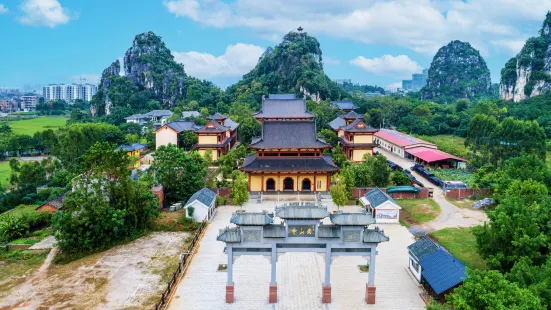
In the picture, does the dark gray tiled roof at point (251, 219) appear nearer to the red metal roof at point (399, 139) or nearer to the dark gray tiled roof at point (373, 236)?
the dark gray tiled roof at point (373, 236)

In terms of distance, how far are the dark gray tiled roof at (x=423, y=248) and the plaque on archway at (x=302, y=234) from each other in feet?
10.6

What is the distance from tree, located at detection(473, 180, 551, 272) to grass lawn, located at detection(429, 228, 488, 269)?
1638 millimetres

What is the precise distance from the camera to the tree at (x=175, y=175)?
88.8 feet

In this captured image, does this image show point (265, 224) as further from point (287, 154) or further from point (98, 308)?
point (287, 154)

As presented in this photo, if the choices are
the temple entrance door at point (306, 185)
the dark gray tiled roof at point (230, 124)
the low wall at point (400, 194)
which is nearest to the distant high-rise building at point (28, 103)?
the dark gray tiled roof at point (230, 124)

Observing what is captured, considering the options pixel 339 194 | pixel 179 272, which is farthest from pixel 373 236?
pixel 339 194

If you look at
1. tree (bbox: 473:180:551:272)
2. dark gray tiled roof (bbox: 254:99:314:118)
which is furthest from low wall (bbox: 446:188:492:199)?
dark gray tiled roof (bbox: 254:99:314:118)

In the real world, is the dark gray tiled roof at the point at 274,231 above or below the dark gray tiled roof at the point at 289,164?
below

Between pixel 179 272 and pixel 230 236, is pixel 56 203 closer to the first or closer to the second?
pixel 179 272

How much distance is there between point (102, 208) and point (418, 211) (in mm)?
18169

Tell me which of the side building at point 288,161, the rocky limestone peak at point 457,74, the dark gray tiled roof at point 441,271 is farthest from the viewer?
the rocky limestone peak at point 457,74

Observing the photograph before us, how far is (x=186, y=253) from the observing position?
19062 millimetres

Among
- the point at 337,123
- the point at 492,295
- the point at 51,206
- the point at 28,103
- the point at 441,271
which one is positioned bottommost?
the point at 441,271

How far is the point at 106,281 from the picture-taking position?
55.0 feet
